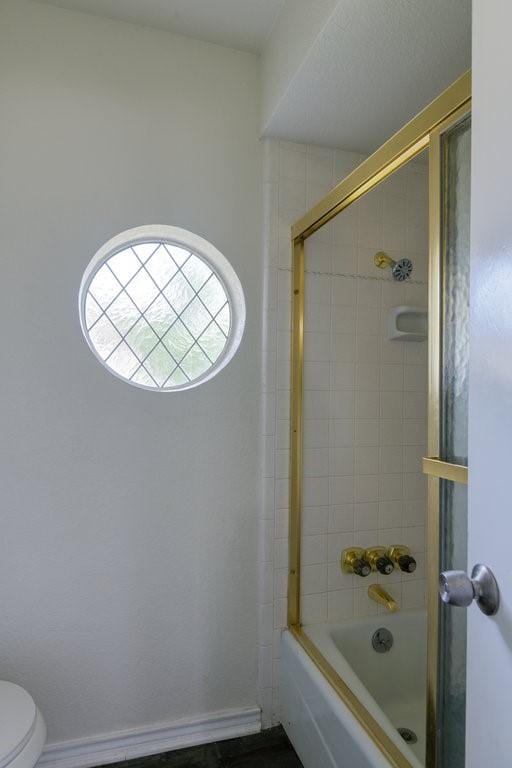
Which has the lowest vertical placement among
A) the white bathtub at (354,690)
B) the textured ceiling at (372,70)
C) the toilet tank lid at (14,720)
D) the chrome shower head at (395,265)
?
the white bathtub at (354,690)

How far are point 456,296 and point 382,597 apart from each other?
1.28 meters

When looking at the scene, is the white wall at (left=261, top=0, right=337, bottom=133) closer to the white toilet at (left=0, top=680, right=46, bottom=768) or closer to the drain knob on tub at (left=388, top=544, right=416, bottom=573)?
the drain knob on tub at (left=388, top=544, right=416, bottom=573)

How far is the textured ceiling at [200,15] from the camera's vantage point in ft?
5.12

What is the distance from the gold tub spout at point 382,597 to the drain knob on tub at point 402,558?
12 centimetres

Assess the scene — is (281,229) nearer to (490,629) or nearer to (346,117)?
(346,117)

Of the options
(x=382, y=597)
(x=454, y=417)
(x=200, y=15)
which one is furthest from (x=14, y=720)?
(x=200, y=15)

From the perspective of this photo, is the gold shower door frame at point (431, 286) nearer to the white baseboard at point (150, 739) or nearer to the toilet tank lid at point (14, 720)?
the white baseboard at point (150, 739)

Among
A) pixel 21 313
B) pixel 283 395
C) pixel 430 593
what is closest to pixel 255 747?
pixel 430 593

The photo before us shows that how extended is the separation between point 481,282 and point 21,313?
55.3 inches

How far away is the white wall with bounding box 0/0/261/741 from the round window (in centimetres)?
11

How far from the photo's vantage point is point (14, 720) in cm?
121

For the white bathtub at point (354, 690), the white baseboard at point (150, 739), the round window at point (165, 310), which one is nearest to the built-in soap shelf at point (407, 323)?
the round window at point (165, 310)

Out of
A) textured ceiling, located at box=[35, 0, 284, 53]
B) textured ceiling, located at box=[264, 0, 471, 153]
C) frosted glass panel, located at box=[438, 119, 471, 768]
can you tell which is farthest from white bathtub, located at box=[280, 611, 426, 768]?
textured ceiling, located at box=[35, 0, 284, 53]

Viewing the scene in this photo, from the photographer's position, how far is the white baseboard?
60.8 inches
